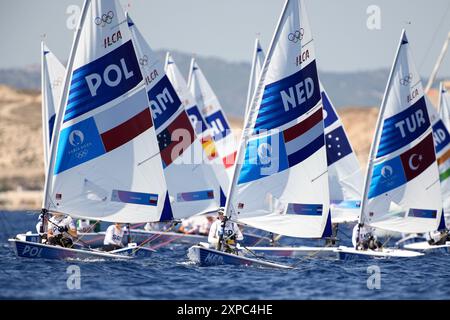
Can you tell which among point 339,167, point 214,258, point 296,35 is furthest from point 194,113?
point 214,258

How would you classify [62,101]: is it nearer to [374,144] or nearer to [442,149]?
[374,144]

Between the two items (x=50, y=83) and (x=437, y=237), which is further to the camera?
(x=50, y=83)

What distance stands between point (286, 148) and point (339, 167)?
1207cm

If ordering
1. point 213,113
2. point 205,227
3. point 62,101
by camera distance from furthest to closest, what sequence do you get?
1. point 213,113
2. point 205,227
3. point 62,101

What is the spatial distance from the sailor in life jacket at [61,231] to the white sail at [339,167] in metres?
14.8

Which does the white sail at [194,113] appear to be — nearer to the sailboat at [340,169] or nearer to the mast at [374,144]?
the sailboat at [340,169]

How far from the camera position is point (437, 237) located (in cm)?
4066

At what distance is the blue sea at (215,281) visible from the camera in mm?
24609

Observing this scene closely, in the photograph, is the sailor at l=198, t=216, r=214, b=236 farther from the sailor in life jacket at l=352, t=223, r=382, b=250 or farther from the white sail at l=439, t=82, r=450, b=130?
the white sail at l=439, t=82, r=450, b=130

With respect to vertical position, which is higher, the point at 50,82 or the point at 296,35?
the point at 50,82

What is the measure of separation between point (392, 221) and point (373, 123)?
119 metres

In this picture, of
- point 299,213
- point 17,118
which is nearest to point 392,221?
point 299,213

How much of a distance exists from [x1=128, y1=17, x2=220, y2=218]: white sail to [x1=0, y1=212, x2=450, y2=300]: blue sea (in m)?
6.56
